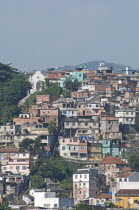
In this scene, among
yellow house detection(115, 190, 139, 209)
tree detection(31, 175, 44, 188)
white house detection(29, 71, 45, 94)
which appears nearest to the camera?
yellow house detection(115, 190, 139, 209)

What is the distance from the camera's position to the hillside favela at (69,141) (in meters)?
82.6

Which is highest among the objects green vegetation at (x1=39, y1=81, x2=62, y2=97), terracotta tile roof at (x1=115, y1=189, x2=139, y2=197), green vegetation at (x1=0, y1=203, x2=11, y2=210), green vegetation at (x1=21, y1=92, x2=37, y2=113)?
green vegetation at (x1=39, y1=81, x2=62, y2=97)

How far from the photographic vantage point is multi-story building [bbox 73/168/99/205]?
278 feet

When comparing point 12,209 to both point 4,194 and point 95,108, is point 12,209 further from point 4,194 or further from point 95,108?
point 95,108

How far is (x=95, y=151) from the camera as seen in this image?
91.7m

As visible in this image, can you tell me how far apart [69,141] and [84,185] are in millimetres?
7361

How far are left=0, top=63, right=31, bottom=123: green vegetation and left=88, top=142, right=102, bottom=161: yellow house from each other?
8.67 meters

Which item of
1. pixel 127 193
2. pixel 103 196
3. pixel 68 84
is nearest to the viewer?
pixel 127 193

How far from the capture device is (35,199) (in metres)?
80.8

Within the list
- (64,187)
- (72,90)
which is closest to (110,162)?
(64,187)

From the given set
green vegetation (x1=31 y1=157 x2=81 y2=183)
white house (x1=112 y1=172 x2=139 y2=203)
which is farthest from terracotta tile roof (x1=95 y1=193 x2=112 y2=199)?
green vegetation (x1=31 y1=157 x2=81 y2=183)

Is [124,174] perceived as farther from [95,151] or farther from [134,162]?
[95,151]

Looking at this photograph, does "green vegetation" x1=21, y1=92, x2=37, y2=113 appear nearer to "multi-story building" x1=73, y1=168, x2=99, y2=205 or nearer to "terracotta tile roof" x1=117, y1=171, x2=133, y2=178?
"terracotta tile roof" x1=117, y1=171, x2=133, y2=178

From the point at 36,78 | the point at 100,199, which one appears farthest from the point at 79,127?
the point at 36,78
